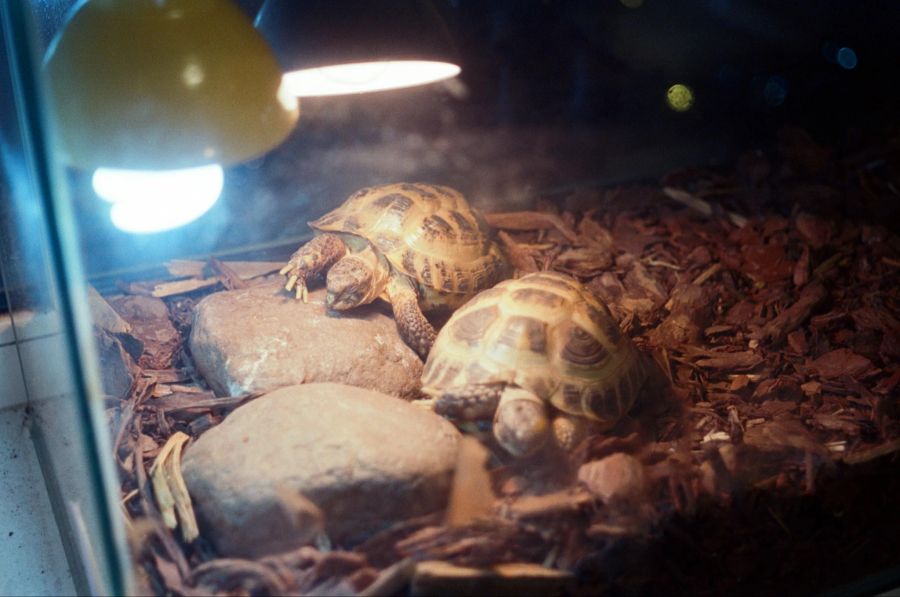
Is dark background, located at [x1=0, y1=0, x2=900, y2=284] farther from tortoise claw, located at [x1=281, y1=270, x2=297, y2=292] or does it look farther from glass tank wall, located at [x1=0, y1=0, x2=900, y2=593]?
tortoise claw, located at [x1=281, y1=270, x2=297, y2=292]

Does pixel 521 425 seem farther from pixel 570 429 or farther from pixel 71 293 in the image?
pixel 71 293

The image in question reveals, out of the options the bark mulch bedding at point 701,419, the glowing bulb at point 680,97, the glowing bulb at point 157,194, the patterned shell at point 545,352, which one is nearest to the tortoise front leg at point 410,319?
the patterned shell at point 545,352

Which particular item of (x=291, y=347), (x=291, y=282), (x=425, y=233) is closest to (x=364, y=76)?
(x=425, y=233)

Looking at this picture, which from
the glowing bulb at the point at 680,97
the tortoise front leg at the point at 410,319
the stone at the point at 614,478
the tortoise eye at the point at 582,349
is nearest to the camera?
the stone at the point at 614,478

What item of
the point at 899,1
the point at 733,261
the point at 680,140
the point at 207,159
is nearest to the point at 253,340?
the point at 207,159

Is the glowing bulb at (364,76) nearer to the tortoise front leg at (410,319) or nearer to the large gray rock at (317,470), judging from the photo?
the tortoise front leg at (410,319)

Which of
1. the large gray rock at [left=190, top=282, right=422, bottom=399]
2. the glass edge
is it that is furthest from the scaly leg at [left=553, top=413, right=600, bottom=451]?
the glass edge

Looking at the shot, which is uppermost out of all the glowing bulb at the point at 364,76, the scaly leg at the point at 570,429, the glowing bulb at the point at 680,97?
the glowing bulb at the point at 680,97
